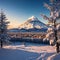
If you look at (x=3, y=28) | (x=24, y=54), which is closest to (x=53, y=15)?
(x=24, y=54)

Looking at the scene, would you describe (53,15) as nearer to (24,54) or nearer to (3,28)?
(24,54)

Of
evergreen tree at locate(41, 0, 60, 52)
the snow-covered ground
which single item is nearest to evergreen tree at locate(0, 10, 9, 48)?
the snow-covered ground

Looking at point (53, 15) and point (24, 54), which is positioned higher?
point (53, 15)

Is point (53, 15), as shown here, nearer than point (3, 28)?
Yes

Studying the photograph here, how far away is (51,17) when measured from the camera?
2686cm

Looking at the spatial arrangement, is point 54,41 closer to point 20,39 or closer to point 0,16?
point 0,16

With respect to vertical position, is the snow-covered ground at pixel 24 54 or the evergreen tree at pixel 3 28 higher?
the evergreen tree at pixel 3 28

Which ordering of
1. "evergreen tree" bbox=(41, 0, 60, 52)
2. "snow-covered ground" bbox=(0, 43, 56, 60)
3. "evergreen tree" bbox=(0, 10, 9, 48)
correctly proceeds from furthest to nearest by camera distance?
"evergreen tree" bbox=(0, 10, 9, 48) < "evergreen tree" bbox=(41, 0, 60, 52) < "snow-covered ground" bbox=(0, 43, 56, 60)

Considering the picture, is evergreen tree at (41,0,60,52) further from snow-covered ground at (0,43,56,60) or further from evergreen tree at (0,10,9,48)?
evergreen tree at (0,10,9,48)

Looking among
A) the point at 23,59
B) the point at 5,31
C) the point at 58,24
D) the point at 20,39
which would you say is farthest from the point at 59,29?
Answer: the point at 20,39

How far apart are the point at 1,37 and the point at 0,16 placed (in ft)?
11.7

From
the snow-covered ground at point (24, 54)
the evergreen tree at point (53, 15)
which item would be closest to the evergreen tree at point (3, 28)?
the snow-covered ground at point (24, 54)

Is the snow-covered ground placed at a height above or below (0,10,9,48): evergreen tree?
below

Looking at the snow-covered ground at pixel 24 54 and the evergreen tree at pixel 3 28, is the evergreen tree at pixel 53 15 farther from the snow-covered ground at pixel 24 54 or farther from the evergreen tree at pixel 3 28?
the evergreen tree at pixel 3 28
